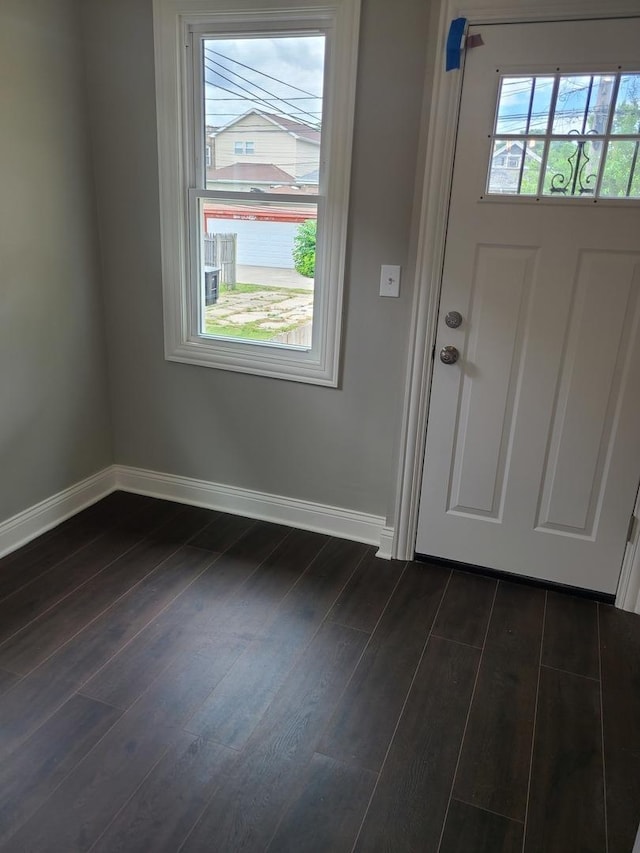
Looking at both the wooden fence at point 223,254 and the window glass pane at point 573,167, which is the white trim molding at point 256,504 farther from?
the window glass pane at point 573,167

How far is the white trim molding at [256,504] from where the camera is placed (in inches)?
110

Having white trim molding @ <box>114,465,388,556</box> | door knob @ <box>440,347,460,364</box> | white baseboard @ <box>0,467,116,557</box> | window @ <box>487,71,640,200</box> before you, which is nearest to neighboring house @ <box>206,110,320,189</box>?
window @ <box>487,71,640,200</box>

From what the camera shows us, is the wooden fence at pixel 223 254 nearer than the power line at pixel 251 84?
No

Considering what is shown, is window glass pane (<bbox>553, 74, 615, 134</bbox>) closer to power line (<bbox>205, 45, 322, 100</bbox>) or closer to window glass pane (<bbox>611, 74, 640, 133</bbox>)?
window glass pane (<bbox>611, 74, 640, 133</bbox>)

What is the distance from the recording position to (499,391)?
239cm

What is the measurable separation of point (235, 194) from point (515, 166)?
1.14 metres

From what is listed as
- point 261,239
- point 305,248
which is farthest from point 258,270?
point 305,248

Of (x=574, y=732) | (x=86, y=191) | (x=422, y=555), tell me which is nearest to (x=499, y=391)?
(x=422, y=555)

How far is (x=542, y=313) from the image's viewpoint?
2.26 m

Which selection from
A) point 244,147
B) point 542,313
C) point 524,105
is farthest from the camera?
point 244,147

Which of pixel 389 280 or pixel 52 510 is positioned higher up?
pixel 389 280

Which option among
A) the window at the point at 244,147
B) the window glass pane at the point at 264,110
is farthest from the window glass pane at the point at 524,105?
the window at the point at 244,147

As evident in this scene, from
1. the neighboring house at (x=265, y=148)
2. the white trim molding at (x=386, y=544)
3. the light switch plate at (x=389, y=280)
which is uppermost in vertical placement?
the neighboring house at (x=265, y=148)

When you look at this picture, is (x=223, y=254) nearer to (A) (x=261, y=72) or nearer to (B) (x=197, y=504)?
(A) (x=261, y=72)
